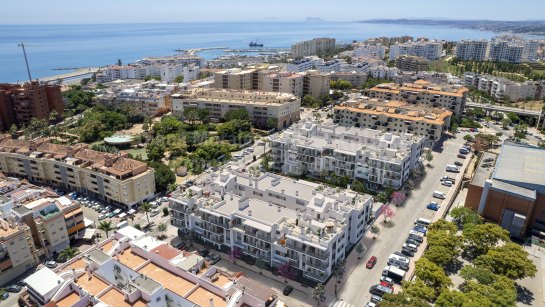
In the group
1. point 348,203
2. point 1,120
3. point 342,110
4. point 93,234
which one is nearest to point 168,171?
point 93,234

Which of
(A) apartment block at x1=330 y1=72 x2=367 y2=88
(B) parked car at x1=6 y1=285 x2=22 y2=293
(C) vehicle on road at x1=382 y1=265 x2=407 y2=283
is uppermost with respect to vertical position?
(A) apartment block at x1=330 y1=72 x2=367 y2=88

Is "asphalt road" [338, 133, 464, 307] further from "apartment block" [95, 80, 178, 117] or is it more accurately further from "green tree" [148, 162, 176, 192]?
"apartment block" [95, 80, 178, 117]

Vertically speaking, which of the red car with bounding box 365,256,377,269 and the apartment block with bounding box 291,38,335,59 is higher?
the apartment block with bounding box 291,38,335,59

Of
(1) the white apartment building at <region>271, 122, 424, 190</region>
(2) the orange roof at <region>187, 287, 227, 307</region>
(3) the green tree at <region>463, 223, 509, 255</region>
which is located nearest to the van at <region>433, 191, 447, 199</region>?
(1) the white apartment building at <region>271, 122, 424, 190</region>

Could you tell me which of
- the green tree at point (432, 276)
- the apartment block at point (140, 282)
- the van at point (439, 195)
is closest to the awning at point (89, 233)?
the apartment block at point (140, 282)

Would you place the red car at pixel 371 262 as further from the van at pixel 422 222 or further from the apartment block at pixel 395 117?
the apartment block at pixel 395 117

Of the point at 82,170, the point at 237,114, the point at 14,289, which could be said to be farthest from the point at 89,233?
the point at 237,114
